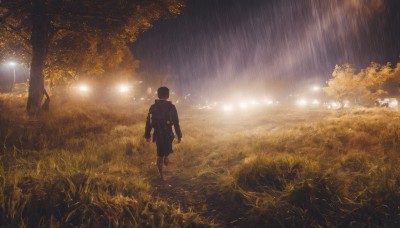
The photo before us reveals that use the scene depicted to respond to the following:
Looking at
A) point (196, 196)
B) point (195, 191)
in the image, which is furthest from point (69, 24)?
point (196, 196)

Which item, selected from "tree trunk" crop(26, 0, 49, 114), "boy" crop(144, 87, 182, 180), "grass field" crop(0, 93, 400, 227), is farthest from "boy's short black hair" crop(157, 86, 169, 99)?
"tree trunk" crop(26, 0, 49, 114)

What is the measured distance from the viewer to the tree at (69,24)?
10922mm

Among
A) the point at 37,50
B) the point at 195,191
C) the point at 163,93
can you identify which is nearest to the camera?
the point at 195,191

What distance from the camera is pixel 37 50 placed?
1151cm

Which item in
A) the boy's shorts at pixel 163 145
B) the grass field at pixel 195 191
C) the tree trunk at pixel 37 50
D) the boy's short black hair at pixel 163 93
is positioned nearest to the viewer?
the grass field at pixel 195 191

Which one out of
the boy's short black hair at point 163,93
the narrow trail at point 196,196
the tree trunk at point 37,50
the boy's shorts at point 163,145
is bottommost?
the narrow trail at point 196,196

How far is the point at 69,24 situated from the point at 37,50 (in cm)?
188

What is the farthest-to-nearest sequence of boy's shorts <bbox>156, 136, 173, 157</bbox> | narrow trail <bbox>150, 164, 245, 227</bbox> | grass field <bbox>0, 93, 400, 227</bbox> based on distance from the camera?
boy's shorts <bbox>156, 136, 173, 157</bbox> → narrow trail <bbox>150, 164, 245, 227</bbox> → grass field <bbox>0, 93, 400, 227</bbox>

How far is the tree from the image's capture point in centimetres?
1092

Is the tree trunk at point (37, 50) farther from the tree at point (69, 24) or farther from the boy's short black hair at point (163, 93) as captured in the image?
the boy's short black hair at point (163, 93)

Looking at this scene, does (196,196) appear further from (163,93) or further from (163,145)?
(163,93)

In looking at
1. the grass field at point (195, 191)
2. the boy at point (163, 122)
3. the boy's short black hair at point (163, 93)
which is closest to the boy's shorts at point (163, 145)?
the boy at point (163, 122)

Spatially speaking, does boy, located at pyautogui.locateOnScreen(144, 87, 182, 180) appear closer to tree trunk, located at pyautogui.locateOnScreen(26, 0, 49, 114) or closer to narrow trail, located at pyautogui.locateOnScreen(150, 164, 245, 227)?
narrow trail, located at pyautogui.locateOnScreen(150, 164, 245, 227)

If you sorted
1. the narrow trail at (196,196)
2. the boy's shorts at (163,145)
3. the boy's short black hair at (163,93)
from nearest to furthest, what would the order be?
the narrow trail at (196,196)
the boy's shorts at (163,145)
the boy's short black hair at (163,93)
